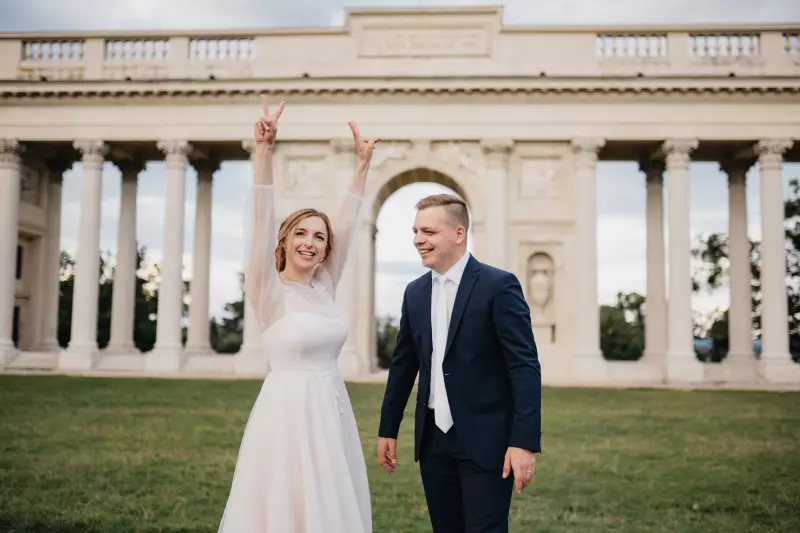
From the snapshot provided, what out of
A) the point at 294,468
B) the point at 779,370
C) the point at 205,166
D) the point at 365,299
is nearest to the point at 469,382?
the point at 294,468

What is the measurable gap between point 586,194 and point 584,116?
4.07 meters

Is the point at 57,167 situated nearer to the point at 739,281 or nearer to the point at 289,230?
the point at 739,281

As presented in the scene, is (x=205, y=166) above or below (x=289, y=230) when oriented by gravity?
above

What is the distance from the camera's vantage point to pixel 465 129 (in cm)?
3897

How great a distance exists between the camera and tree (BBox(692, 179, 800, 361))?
181ft

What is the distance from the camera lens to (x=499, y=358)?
221 inches

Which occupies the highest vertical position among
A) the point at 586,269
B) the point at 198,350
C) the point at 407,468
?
the point at 586,269

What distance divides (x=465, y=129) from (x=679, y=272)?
13185mm

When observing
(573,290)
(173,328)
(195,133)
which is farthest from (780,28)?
(173,328)

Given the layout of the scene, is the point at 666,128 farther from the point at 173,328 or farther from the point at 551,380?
the point at 173,328

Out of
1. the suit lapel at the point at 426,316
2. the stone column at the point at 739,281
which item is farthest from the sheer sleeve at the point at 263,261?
the stone column at the point at 739,281

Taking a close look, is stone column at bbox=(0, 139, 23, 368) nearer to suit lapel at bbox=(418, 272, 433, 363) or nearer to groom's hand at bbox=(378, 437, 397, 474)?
groom's hand at bbox=(378, 437, 397, 474)

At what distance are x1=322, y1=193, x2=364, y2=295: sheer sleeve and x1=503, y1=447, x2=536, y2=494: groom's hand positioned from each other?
2.29 metres

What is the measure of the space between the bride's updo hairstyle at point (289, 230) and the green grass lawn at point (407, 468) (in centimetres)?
487
